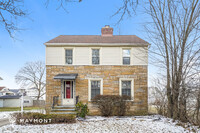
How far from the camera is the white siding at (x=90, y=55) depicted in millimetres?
10906

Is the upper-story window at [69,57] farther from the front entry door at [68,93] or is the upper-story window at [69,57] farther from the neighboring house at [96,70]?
the front entry door at [68,93]

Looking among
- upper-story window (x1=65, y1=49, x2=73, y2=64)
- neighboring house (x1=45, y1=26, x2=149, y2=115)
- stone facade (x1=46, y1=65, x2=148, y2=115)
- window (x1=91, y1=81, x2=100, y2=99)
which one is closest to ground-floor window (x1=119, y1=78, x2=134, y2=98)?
neighboring house (x1=45, y1=26, x2=149, y2=115)

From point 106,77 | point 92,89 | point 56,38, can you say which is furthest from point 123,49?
point 56,38

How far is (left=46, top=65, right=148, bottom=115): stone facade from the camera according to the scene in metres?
10.6

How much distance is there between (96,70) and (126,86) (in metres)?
2.50

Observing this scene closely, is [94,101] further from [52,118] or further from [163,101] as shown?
[163,101]

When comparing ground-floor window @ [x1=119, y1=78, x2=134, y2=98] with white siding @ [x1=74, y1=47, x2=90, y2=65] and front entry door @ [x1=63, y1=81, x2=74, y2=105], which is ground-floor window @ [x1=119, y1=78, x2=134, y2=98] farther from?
front entry door @ [x1=63, y1=81, x2=74, y2=105]

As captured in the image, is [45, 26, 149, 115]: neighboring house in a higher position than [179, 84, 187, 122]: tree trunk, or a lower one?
higher

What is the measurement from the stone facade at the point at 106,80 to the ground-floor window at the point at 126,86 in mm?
220

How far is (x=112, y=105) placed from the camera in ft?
31.3

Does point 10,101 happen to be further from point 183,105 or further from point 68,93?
point 183,105

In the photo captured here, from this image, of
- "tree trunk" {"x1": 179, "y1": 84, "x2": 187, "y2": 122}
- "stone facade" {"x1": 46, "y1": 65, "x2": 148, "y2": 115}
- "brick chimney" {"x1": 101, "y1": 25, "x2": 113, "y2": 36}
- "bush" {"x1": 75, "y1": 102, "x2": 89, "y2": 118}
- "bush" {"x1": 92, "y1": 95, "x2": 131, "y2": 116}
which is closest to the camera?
"tree trunk" {"x1": 179, "y1": 84, "x2": 187, "y2": 122}

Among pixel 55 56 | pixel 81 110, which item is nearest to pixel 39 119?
pixel 81 110

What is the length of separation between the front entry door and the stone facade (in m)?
0.43
